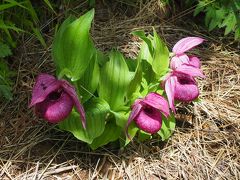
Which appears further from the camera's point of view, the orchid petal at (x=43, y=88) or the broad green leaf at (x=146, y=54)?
the broad green leaf at (x=146, y=54)

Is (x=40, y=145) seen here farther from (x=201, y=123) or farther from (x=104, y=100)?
(x=201, y=123)

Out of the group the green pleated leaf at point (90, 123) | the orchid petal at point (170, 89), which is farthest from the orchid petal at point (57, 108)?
the orchid petal at point (170, 89)

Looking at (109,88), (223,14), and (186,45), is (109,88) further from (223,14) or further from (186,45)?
(223,14)

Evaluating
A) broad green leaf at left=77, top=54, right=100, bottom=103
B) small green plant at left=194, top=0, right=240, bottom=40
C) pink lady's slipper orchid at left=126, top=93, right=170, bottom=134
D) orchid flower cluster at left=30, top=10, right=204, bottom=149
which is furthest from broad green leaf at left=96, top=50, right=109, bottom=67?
small green plant at left=194, top=0, right=240, bottom=40

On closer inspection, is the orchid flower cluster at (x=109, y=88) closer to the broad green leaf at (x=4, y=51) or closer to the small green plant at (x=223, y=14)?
the broad green leaf at (x=4, y=51)

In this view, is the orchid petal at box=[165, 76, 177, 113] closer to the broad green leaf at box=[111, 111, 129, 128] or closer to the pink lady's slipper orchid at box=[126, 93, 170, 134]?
the pink lady's slipper orchid at box=[126, 93, 170, 134]

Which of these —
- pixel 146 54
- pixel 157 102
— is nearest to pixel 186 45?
pixel 146 54
